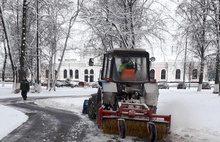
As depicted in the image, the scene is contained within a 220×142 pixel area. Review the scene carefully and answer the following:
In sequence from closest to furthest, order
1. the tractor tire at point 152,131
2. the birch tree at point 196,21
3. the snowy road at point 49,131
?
1. the tractor tire at point 152,131
2. the snowy road at point 49,131
3. the birch tree at point 196,21

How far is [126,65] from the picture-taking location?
7492 mm

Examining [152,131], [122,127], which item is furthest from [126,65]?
[152,131]

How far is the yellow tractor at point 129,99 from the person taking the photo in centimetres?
603

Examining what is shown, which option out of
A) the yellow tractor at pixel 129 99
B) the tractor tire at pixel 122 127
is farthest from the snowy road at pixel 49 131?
the tractor tire at pixel 122 127

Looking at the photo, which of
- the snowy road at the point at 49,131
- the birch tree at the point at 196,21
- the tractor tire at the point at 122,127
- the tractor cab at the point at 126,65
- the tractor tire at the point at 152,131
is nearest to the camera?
the tractor tire at the point at 152,131

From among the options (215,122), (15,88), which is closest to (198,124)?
(215,122)

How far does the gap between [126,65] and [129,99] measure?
1.05m

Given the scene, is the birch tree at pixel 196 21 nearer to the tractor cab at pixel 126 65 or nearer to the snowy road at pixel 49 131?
the tractor cab at pixel 126 65

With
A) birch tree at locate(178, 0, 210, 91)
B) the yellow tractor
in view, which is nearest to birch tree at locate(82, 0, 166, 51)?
birch tree at locate(178, 0, 210, 91)

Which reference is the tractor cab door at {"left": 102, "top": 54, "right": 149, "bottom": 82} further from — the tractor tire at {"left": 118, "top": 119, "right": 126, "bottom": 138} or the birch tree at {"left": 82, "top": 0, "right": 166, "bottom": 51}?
the birch tree at {"left": 82, "top": 0, "right": 166, "bottom": 51}

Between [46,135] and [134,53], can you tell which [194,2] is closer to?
[134,53]

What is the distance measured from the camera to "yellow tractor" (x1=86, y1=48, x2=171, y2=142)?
6.03 metres

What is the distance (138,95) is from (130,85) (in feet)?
1.26

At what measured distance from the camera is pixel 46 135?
21.2ft
